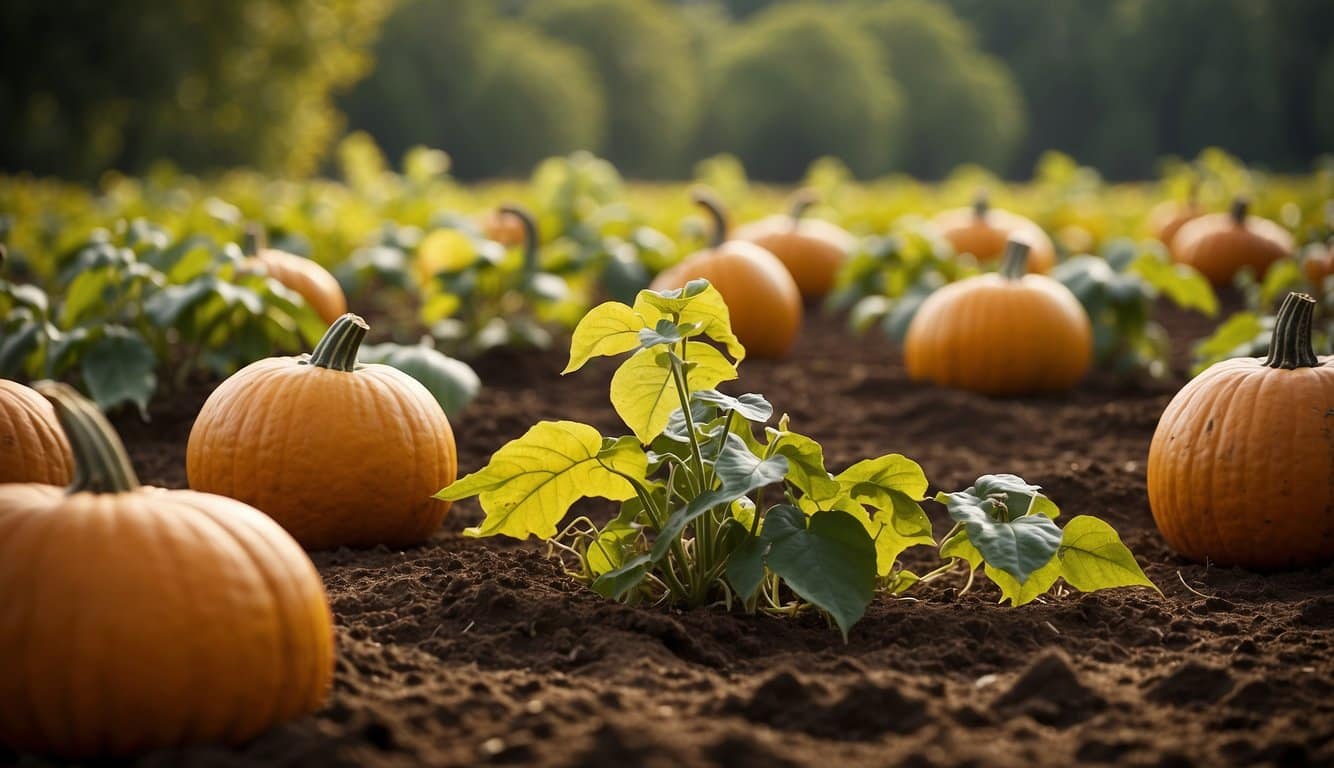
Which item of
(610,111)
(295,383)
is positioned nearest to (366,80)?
(610,111)

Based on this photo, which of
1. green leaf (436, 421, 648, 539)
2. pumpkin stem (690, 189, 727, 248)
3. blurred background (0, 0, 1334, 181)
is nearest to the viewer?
green leaf (436, 421, 648, 539)

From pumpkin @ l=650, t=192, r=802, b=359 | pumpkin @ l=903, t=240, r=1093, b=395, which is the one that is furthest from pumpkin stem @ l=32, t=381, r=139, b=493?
pumpkin @ l=650, t=192, r=802, b=359

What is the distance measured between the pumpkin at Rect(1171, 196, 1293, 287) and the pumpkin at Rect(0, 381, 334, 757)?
8.01 m

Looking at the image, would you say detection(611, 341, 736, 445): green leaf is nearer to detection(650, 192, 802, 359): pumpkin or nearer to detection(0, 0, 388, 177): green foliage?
detection(650, 192, 802, 359): pumpkin

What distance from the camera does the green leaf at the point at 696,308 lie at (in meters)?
2.74

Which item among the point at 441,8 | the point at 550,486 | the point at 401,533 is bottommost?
the point at 401,533

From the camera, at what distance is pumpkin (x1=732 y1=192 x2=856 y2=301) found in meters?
8.57

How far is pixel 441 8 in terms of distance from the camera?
5450 cm

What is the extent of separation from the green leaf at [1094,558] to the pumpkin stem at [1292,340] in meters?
0.97

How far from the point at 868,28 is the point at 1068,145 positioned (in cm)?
2607

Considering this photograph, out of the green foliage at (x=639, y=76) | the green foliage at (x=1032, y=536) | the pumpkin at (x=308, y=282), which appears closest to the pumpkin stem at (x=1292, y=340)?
the green foliage at (x=1032, y=536)

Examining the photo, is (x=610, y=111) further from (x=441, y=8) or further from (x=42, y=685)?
(x=42, y=685)

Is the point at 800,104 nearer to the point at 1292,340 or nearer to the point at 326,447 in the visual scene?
the point at 1292,340

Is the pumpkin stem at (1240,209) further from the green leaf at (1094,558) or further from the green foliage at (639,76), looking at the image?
the green foliage at (639,76)
